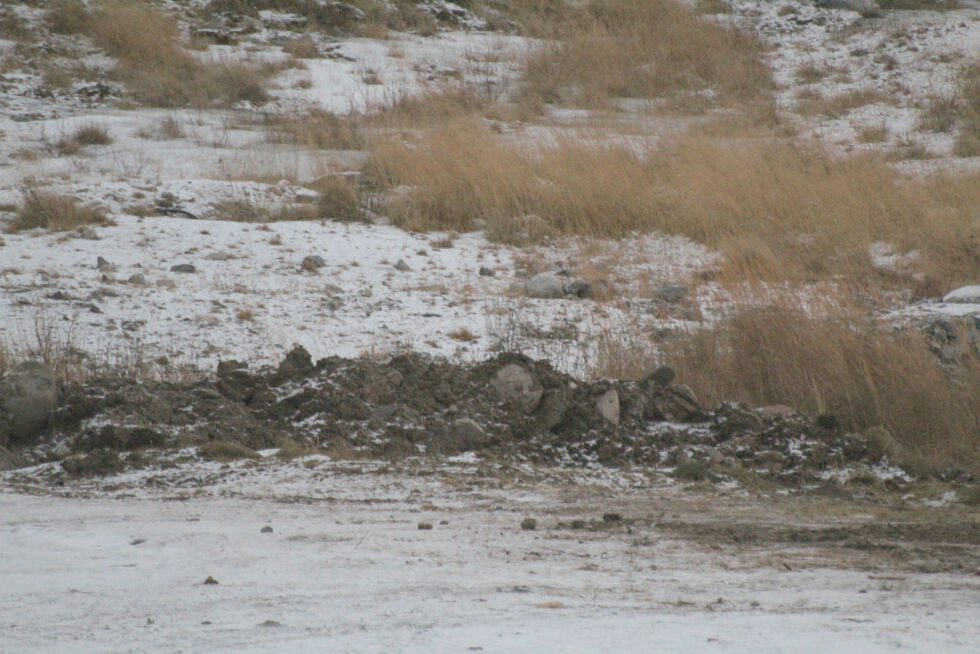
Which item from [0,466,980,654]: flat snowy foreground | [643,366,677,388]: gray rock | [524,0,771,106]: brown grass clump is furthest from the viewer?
[524,0,771,106]: brown grass clump

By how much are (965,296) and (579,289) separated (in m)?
2.95

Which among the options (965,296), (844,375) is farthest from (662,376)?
(965,296)

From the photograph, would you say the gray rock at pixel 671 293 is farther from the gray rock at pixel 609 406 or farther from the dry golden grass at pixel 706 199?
the gray rock at pixel 609 406

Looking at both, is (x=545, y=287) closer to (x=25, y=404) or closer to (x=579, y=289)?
(x=579, y=289)

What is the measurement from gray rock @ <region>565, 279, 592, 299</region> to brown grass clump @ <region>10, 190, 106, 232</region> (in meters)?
4.26

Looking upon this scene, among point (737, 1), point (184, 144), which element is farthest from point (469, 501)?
point (737, 1)

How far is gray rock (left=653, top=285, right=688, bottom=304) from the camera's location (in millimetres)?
7762

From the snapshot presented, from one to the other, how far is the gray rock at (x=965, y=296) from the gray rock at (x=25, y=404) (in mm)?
6273

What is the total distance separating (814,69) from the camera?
15.3 metres

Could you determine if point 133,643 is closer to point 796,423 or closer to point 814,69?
point 796,423

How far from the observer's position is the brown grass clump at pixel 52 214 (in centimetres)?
861

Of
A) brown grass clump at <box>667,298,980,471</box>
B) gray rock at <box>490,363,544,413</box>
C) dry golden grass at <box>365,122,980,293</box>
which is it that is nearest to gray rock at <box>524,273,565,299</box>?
dry golden grass at <box>365,122,980,293</box>

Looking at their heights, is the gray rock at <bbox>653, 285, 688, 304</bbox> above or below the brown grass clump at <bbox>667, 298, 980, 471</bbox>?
below

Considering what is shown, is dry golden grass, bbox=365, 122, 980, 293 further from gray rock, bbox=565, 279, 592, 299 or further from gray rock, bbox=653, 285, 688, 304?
gray rock, bbox=565, 279, 592, 299
